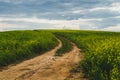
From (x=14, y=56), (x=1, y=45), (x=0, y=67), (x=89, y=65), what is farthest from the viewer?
(x=1, y=45)

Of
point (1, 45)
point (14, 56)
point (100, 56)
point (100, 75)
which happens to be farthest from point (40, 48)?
point (100, 75)

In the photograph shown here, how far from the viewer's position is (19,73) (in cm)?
1711

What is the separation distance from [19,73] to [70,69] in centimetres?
319

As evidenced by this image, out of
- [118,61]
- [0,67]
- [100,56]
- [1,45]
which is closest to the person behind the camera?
[118,61]

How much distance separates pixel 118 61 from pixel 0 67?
964 centimetres

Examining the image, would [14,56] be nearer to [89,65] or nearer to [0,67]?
[0,67]

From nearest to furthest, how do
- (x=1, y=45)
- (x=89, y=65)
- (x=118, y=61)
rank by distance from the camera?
(x=118, y=61)
(x=89, y=65)
(x=1, y=45)

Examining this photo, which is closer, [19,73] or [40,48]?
[19,73]

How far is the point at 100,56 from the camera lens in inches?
623

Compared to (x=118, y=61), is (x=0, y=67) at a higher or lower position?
lower

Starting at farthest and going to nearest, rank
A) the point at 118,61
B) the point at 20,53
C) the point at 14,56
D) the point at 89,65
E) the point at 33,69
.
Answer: the point at 20,53 → the point at 14,56 → the point at 33,69 → the point at 89,65 → the point at 118,61

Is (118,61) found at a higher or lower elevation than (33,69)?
higher

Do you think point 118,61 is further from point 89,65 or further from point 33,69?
point 33,69

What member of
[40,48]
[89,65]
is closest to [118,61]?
[89,65]
